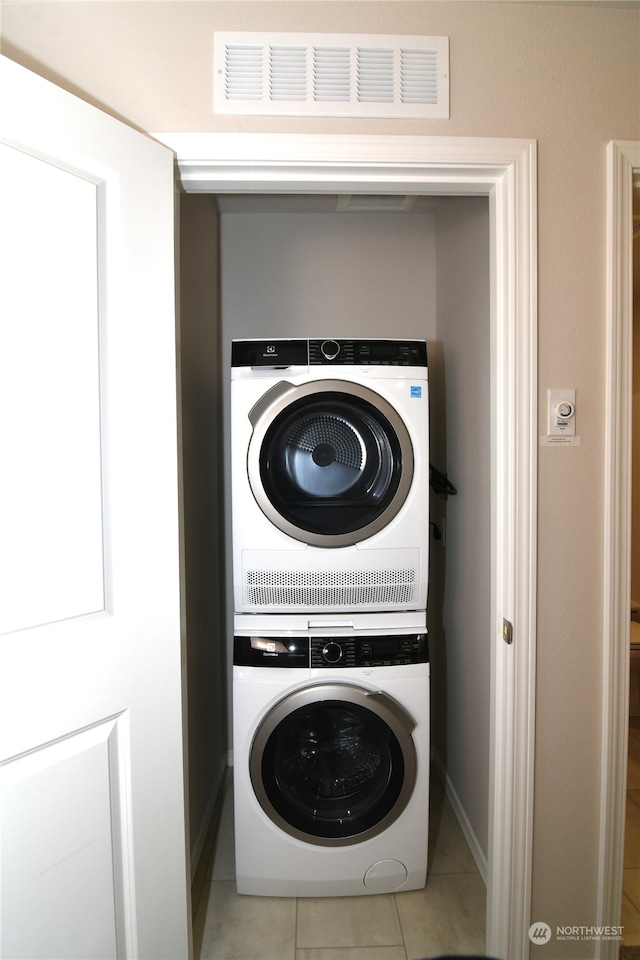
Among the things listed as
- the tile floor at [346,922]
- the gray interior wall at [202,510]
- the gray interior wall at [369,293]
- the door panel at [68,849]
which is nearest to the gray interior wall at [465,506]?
the gray interior wall at [369,293]

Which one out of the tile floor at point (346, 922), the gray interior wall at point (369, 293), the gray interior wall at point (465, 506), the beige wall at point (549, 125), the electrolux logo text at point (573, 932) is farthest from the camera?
the gray interior wall at point (369, 293)

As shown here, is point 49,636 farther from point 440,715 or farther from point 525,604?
point 440,715

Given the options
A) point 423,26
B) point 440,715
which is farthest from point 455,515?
point 423,26

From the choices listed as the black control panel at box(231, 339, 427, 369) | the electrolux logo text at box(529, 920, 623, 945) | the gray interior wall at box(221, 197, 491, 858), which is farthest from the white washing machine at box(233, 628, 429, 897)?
the black control panel at box(231, 339, 427, 369)

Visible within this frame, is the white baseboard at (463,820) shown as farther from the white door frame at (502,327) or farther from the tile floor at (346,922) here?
the white door frame at (502,327)

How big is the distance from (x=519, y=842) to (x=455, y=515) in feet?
3.64

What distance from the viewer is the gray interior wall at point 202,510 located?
5.81 ft

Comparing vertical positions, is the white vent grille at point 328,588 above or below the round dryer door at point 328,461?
below

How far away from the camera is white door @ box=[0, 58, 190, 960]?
0.98 metres

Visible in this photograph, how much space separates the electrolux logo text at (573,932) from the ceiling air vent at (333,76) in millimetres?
2083

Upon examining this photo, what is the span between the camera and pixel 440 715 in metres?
2.30

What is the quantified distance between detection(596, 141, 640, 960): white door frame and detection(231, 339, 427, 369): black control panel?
1.79 ft

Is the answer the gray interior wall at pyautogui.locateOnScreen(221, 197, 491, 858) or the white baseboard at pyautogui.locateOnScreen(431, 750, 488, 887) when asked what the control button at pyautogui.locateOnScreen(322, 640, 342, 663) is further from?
the white baseboard at pyautogui.locateOnScreen(431, 750, 488, 887)

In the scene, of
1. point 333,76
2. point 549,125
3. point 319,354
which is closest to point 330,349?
point 319,354
